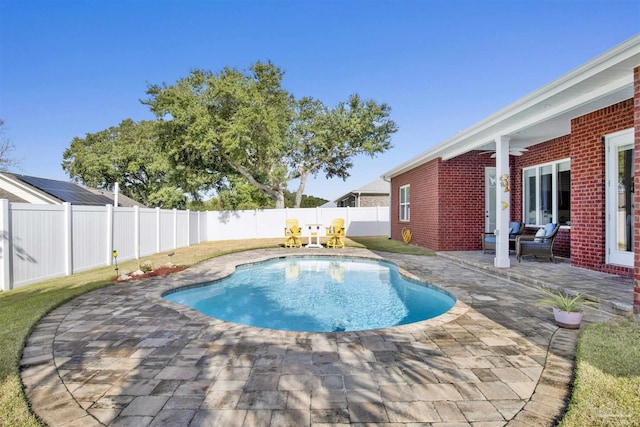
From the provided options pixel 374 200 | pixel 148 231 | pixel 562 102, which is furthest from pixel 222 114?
pixel 562 102

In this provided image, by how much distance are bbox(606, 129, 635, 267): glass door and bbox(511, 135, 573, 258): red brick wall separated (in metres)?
1.80

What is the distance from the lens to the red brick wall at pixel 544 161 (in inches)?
302

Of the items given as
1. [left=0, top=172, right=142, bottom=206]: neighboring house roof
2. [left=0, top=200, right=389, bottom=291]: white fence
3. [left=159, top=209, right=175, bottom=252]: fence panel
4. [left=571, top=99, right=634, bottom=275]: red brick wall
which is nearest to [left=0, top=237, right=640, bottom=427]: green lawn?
[left=0, top=200, right=389, bottom=291]: white fence

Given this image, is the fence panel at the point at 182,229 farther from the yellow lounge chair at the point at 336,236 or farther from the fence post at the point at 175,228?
the yellow lounge chair at the point at 336,236

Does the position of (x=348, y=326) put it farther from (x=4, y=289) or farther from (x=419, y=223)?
(x=419, y=223)

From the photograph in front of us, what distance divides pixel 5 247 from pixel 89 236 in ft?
7.45

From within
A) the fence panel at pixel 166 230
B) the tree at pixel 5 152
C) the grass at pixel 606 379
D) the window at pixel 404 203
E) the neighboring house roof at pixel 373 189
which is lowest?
the grass at pixel 606 379

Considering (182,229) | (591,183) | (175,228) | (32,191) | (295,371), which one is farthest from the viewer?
(182,229)

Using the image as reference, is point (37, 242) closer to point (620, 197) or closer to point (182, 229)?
point (182, 229)

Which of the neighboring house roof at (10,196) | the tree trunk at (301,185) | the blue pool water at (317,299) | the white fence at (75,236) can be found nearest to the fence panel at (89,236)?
the white fence at (75,236)

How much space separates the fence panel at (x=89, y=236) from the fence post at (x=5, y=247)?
5.16ft

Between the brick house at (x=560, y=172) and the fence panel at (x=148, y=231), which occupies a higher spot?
the brick house at (x=560, y=172)

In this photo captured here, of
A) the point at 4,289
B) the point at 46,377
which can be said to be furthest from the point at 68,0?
the point at 46,377

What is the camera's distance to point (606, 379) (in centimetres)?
234
